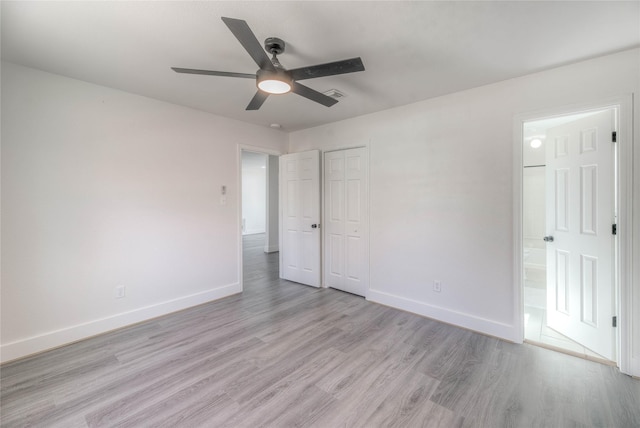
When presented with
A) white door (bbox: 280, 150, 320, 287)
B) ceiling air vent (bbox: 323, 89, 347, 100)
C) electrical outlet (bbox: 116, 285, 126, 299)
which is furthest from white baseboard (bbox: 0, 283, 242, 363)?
ceiling air vent (bbox: 323, 89, 347, 100)

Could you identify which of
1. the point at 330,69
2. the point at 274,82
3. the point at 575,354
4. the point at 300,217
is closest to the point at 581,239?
the point at 575,354

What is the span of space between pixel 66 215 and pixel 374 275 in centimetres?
346

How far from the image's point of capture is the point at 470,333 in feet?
8.94

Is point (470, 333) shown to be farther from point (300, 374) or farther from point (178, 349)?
point (178, 349)

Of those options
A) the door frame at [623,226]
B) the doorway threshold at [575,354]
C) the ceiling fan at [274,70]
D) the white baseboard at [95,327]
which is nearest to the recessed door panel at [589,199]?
the door frame at [623,226]

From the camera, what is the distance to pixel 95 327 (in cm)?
269

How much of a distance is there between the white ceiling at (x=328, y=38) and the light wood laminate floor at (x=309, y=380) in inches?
100

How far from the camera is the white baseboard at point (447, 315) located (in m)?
2.61

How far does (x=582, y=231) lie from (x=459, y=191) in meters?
1.09

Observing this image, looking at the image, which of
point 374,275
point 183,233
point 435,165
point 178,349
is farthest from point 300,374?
Result: point 435,165

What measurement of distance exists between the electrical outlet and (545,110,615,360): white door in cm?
462

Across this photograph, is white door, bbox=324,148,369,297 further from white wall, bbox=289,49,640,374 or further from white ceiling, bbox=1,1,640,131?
white ceiling, bbox=1,1,640,131

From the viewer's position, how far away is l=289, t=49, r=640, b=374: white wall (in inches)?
90.2

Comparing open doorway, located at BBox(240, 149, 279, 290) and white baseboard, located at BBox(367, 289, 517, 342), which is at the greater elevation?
open doorway, located at BBox(240, 149, 279, 290)
